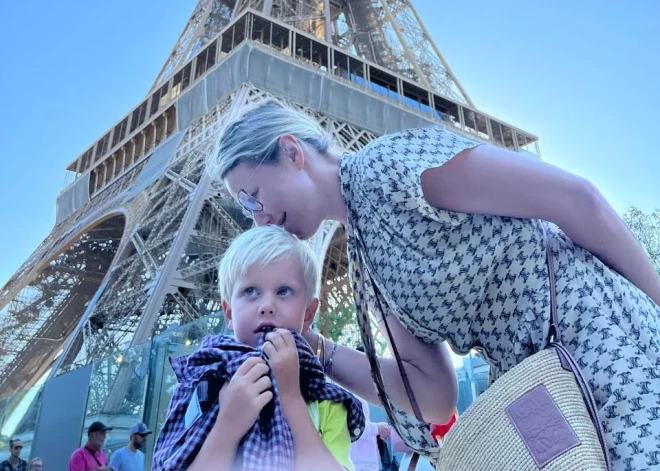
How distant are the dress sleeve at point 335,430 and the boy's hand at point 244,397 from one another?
194mm

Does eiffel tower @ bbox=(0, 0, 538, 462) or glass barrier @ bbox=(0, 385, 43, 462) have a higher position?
eiffel tower @ bbox=(0, 0, 538, 462)

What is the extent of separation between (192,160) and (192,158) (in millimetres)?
106

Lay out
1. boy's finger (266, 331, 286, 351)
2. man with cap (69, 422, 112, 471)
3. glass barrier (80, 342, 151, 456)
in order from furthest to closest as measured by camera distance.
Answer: glass barrier (80, 342, 151, 456), man with cap (69, 422, 112, 471), boy's finger (266, 331, 286, 351)

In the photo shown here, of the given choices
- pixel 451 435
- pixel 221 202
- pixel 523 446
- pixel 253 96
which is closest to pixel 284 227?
pixel 451 435

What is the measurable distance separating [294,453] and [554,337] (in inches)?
22.1

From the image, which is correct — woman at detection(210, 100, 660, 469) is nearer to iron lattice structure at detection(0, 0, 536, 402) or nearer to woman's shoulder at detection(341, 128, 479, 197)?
woman's shoulder at detection(341, 128, 479, 197)

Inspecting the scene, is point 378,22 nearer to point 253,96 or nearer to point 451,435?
point 253,96

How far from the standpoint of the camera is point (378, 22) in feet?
72.6

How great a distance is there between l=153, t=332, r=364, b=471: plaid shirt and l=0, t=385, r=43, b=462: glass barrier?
25.2 feet

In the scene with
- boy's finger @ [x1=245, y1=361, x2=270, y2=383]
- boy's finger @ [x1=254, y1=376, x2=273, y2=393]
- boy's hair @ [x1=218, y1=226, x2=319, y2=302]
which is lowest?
boy's finger @ [x1=254, y1=376, x2=273, y2=393]

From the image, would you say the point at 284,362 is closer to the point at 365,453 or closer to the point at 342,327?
the point at 365,453

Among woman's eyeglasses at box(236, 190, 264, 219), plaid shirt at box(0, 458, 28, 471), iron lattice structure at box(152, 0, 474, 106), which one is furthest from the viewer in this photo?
iron lattice structure at box(152, 0, 474, 106)

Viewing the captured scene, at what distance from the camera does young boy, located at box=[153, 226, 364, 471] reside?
121 cm

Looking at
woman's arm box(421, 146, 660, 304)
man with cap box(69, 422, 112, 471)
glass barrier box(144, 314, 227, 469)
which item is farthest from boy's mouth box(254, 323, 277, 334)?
glass barrier box(144, 314, 227, 469)
